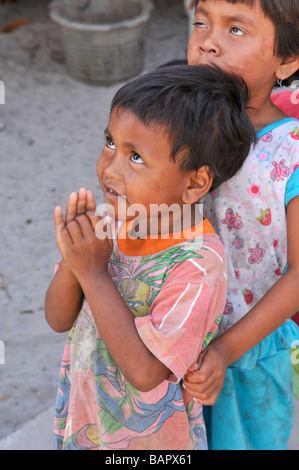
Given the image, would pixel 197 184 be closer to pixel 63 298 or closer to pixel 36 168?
pixel 63 298

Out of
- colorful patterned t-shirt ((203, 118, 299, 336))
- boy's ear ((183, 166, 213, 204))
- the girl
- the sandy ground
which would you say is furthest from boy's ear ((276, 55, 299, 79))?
the sandy ground

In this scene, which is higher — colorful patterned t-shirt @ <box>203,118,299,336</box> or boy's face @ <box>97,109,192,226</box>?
boy's face @ <box>97,109,192,226</box>

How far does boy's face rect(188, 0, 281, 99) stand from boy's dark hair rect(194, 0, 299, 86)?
11mm

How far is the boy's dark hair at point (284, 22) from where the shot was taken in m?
1.31

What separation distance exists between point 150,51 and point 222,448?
4586mm

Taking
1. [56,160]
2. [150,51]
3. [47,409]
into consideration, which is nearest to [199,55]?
[47,409]

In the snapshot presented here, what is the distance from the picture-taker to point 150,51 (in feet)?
18.1

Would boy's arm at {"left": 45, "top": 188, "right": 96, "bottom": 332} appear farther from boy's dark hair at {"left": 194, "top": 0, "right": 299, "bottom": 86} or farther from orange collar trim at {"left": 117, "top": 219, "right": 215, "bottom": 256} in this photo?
boy's dark hair at {"left": 194, "top": 0, "right": 299, "bottom": 86}

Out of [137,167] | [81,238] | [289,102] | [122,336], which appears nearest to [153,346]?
[122,336]

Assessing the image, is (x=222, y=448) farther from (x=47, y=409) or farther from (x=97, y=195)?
(x=97, y=195)

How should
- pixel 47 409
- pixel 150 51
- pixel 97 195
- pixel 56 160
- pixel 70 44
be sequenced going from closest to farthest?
pixel 47 409, pixel 97 195, pixel 56 160, pixel 70 44, pixel 150 51

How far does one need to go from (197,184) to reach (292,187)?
237 millimetres

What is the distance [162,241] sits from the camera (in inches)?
51.3

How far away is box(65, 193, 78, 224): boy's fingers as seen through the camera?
48.5 inches
